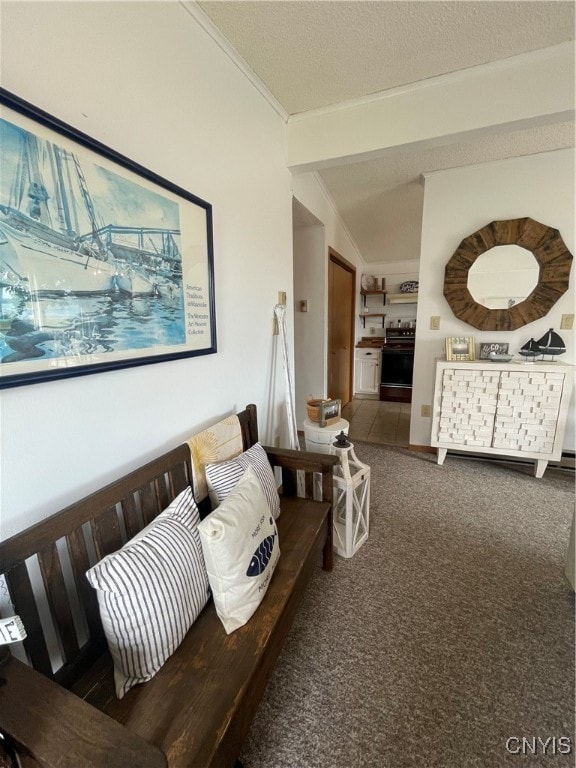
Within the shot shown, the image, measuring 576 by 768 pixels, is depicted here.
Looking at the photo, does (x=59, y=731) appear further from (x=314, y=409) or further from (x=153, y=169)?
(x=314, y=409)

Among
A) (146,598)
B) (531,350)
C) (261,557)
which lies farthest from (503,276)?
(146,598)

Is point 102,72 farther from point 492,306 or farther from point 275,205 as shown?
point 492,306

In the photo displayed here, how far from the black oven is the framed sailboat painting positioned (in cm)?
406

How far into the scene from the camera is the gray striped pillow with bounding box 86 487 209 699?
0.77 metres

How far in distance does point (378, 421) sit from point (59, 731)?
3.81m

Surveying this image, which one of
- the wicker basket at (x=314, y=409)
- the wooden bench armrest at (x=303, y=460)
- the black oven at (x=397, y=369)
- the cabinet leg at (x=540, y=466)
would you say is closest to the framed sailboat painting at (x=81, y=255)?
the wooden bench armrest at (x=303, y=460)

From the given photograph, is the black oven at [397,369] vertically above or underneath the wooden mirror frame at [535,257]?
underneath

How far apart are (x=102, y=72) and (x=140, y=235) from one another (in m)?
0.45

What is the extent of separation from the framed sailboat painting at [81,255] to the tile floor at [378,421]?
9.01 ft

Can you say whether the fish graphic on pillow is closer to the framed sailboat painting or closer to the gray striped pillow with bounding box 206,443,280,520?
the gray striped pillow with bounding box 206,443,280,520

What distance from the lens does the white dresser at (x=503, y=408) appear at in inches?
93.4

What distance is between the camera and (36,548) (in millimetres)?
755

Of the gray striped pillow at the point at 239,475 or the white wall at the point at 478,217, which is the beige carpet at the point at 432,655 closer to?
the gray striped pillow at the point at 239,475

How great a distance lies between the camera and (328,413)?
6.46 ft
